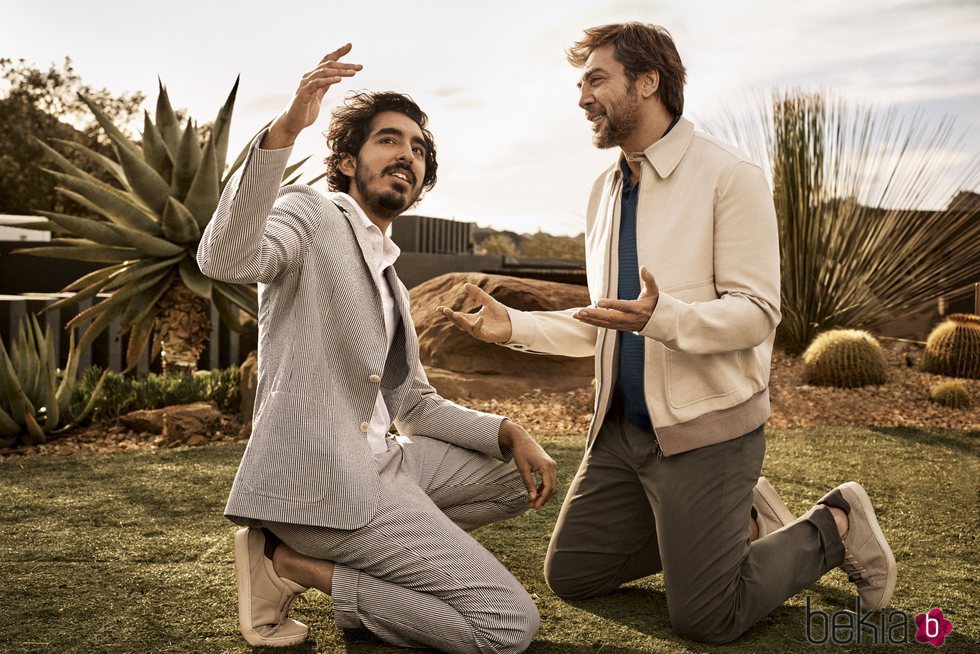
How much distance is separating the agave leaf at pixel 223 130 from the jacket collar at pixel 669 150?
140 inches

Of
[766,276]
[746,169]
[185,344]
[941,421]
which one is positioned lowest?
[941,421]

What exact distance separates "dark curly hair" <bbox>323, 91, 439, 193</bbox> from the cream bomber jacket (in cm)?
75

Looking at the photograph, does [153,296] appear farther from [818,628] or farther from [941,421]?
[941,421]

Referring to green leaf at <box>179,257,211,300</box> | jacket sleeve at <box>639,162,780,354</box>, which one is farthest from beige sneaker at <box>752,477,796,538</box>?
green leaf at <box>179,257,211,300</box>

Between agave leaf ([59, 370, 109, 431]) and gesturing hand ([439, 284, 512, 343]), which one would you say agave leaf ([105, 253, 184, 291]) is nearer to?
agave leaf ([59, 370, 109, 431])

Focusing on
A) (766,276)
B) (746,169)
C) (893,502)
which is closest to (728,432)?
(766,276)

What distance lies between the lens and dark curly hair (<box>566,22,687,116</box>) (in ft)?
9.19

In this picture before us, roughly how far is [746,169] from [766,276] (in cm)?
32

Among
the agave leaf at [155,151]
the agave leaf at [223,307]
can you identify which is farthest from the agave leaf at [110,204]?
the agave leaf at [223,307]

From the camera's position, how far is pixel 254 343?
8383 millimetres

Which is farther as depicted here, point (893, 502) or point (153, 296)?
point (153, 296)

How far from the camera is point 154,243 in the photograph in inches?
216

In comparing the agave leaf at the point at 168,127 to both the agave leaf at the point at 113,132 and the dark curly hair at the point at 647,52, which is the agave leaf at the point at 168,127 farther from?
the dark curly hair at the point at 647,52

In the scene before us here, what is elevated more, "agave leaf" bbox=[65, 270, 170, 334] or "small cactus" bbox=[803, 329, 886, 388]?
"agave leaf" bbox=[65, 270, 170, 334]
